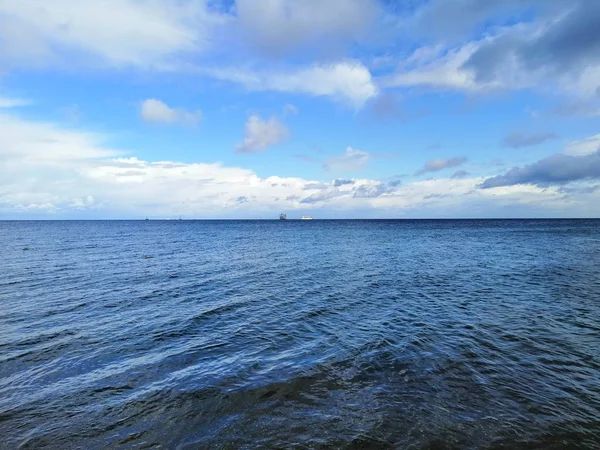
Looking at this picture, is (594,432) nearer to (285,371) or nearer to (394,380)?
(394,380)

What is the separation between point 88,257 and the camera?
51.7 m

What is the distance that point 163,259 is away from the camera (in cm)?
5125

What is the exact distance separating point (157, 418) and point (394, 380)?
8.10 metres

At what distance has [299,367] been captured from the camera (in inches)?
547

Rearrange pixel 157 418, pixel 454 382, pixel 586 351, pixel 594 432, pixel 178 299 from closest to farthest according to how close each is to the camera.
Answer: pixel 594 432, pixel 157 418, pixel 454 382, pixel 586 351, pixel 178 299

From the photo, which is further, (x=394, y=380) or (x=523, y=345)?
(x=523, y=345)

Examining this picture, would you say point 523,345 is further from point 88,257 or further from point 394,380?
point 88,257

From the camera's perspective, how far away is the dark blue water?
32.2 feet

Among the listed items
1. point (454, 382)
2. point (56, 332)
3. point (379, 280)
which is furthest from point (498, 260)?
point (56, 332)

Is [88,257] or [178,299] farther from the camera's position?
[88,257]

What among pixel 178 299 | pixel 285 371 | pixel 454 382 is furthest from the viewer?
pixel 178 299

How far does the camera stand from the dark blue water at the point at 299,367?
9.80 metres

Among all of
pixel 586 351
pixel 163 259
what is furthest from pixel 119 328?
pixel 163 259

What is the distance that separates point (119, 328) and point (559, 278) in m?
39.0
